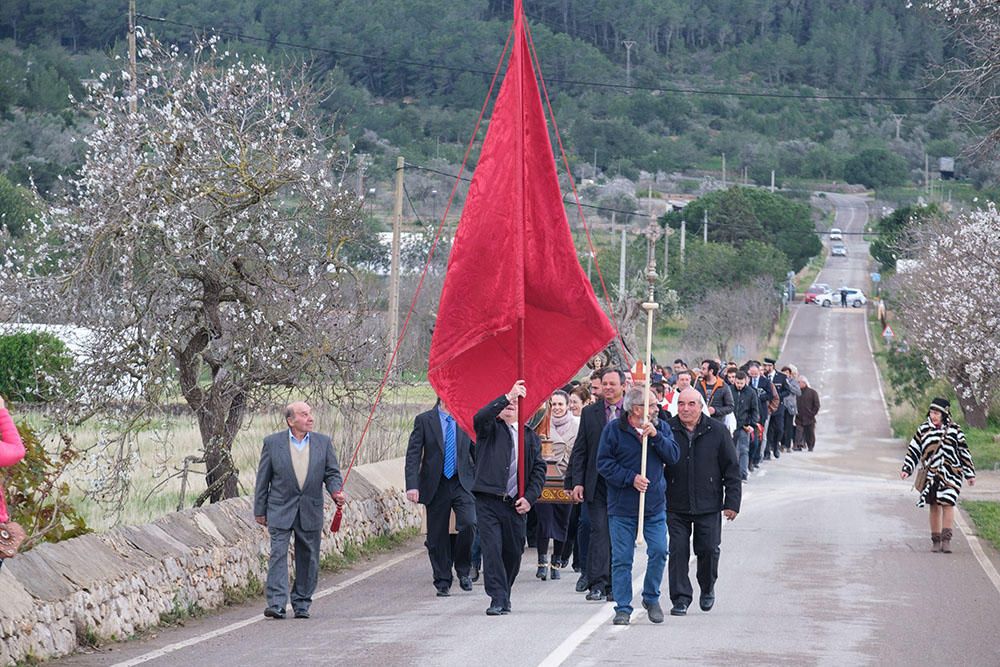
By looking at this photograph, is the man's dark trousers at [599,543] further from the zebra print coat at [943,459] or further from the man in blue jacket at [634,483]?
the zebra print coat at [943,459]

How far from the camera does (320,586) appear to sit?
13898 millimetres

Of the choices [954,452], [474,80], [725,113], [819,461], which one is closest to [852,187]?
[725,113]

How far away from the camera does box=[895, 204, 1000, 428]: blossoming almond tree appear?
3035 centimetres

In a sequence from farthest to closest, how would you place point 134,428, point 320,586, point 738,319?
point 738,319 < point 134,428 < point 320,586

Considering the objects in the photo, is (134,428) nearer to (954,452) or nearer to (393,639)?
(393,639)

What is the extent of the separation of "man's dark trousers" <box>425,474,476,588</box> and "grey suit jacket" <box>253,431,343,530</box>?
1541 millimetres

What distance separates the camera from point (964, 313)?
111 ft

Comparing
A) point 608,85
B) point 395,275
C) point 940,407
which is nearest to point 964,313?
point 395,275

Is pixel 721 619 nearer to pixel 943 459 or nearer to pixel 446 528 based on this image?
pixel 446 528

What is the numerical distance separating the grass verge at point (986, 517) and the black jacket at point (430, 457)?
7521 mm

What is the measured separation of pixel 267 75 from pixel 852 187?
146 metres

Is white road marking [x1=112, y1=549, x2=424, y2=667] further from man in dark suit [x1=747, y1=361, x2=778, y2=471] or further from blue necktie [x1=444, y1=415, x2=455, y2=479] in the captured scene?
man in dark suit [x1=747, y1=361, x2=778, y2=471]

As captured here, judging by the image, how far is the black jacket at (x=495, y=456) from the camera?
12.3 m

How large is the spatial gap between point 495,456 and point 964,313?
23497 millimetres
